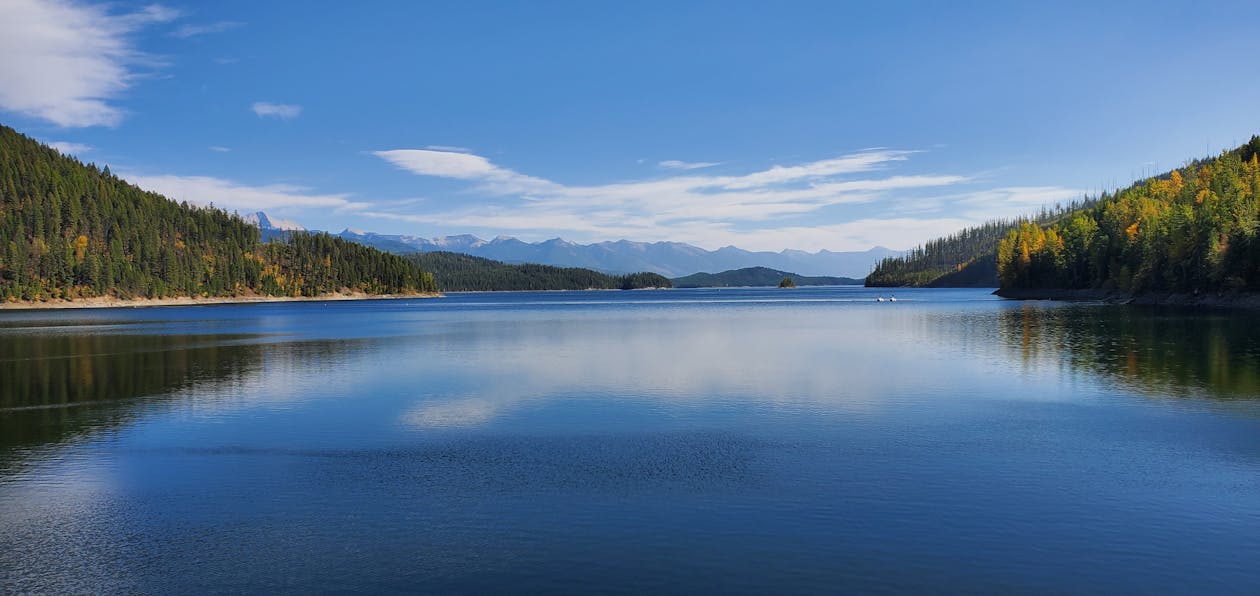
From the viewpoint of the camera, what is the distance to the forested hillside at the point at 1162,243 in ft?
326

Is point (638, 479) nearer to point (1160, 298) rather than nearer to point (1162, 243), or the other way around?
point (1160, 298)

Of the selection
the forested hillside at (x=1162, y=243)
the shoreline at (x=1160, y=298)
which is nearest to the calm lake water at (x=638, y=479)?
A: the shoreline at (x=1160, y=298)

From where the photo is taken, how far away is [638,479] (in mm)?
18969

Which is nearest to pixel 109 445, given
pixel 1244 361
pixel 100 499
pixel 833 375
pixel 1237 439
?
pixel 100 499

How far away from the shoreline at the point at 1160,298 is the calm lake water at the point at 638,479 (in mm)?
72988

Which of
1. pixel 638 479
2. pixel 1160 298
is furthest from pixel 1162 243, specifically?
pixel 638 479

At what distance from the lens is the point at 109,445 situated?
23.7 m

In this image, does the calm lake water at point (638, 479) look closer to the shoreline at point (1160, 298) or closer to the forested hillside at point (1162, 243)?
the shoreline at point (1160, 298)

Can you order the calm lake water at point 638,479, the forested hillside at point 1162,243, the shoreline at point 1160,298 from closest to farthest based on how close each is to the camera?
the calm lake water at point 638,479 < the shoreline at point 1160,298 < the forested hillside at point 1162,243

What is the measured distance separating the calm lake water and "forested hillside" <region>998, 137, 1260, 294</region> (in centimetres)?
7325

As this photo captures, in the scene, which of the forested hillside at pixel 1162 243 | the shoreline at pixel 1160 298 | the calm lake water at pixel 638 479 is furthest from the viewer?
the forested hillside at pixel 1162 243

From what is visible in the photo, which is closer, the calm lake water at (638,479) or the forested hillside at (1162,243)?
the calm lake water at (638,479)

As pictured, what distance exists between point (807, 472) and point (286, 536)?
12085 millimetres

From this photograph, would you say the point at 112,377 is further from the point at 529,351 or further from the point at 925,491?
the point at 925,491
